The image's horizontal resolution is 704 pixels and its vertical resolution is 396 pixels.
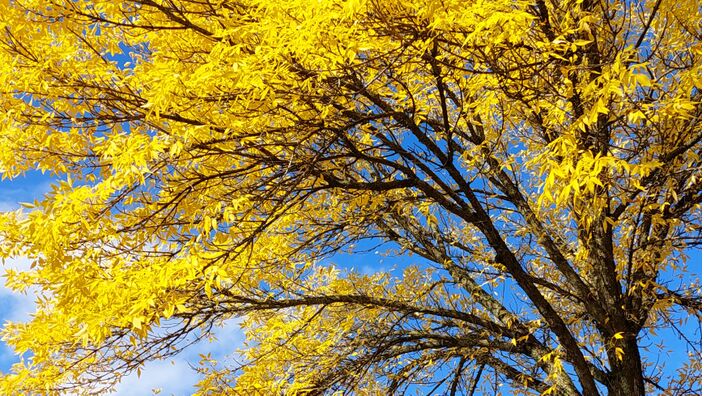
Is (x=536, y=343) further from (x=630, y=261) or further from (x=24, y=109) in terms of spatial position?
(x=24, y=109)

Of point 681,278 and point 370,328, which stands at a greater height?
point 681,278

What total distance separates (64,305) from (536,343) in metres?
3.77

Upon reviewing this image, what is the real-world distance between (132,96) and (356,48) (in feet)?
5.28

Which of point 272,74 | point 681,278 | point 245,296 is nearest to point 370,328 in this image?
point 245,296

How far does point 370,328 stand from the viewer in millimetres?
5895

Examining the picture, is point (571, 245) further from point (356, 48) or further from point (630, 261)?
point (356, 48)

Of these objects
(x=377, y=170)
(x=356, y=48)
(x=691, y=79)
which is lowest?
(x=356, y=48)

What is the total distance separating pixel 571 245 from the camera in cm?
615

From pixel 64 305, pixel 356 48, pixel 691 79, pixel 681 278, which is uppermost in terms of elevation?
pixel 681 278

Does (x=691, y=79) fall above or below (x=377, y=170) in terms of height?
below

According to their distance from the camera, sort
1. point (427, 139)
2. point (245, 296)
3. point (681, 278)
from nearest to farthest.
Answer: point (427, 139) → point (245, 296) → point (681, 278)

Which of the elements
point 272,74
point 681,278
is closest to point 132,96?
point 272,74

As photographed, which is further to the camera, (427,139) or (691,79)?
(427,139)

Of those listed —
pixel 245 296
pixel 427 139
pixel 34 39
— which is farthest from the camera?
pixel 245 296
